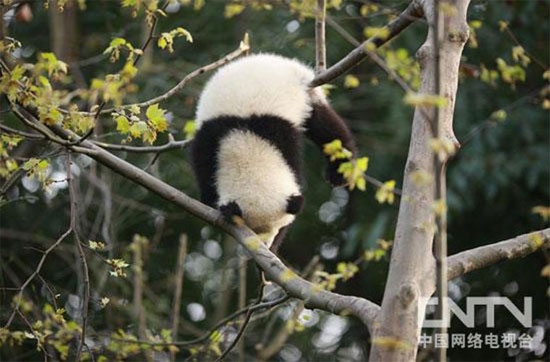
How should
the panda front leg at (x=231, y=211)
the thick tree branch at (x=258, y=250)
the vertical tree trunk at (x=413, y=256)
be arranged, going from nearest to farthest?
the vertical tree trunk at (x=413, y=256), the thick tree branch at (x=258, y=250), the panda front leg at (x=231, y=211)

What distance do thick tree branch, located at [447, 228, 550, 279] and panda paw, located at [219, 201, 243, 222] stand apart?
1183mm

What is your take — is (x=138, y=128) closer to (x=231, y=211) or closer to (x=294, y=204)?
(x=231, y=211)

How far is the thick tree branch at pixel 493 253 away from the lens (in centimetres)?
321

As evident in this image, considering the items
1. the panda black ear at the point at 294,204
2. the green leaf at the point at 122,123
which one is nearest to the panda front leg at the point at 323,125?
the panda black ear at the point at 294,204

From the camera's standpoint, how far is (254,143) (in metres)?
4.44

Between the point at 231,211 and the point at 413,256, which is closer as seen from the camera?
the point at 413,256

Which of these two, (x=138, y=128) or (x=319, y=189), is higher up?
(x=138, y=128)

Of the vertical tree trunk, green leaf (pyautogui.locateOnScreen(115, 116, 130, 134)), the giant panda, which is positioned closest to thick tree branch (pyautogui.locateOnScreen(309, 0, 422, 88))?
the vertical tree trunk

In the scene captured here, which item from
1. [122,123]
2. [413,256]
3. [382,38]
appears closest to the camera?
[413,256]

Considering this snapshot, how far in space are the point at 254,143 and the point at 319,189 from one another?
194 inches

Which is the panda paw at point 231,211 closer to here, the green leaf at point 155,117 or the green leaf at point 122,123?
the green leaf at point 155,117

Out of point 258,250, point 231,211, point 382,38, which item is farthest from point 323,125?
point 258,250

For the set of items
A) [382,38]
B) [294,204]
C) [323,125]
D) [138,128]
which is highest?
[382,38]

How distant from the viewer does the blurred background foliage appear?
26.1ft
